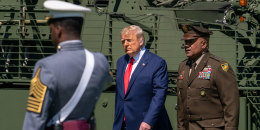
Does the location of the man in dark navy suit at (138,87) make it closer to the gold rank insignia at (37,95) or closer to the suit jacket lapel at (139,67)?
the suit jacket lapel at (139,67)

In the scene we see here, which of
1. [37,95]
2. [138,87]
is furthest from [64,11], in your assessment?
[138,87]

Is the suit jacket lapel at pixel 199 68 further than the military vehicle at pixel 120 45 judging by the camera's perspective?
No

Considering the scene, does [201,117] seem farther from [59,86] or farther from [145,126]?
[59,86]

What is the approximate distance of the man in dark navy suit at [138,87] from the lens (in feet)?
17.6

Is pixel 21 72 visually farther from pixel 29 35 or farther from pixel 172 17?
pixel 172 17

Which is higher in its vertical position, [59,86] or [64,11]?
[64,11]

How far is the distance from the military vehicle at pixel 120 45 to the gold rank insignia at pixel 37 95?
3565 millimetres

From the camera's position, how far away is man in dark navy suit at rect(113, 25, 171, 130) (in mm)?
5355

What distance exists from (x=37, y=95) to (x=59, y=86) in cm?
14

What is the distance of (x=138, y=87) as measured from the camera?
5367 mm

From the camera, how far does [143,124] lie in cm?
525

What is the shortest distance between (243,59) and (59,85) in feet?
13.2

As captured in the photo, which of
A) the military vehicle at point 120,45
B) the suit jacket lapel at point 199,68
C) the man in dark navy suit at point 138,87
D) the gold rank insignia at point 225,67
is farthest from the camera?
the military vehicle at point 120,45

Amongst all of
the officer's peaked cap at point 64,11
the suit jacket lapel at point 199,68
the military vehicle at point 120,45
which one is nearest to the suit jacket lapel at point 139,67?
the suit jacket lapel at point 199,68
